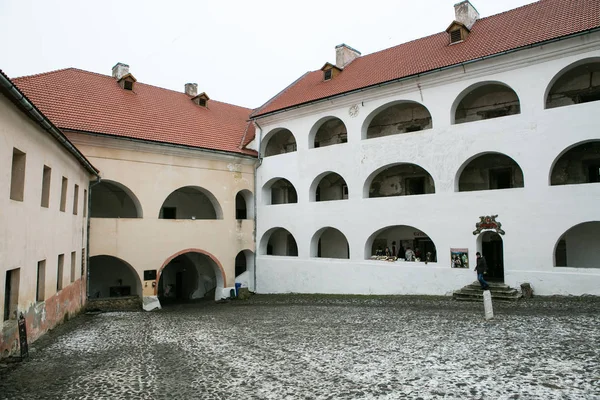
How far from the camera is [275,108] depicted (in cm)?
2173

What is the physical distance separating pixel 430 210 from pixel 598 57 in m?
7.15

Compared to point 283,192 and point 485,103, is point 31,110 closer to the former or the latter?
point 485,103

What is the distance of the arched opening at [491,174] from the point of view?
16750 millimetres

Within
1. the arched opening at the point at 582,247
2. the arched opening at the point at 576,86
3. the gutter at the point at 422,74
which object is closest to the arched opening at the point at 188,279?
the gutter at the point at 422,74

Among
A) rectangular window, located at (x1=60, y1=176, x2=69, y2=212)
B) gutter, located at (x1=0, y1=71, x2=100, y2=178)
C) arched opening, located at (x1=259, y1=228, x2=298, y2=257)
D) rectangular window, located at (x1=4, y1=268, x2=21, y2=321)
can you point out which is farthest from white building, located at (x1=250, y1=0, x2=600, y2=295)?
rectangular window, located at (x1=4, y1=268, x2=21, y2=321)

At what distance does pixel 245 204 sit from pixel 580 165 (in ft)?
52.1

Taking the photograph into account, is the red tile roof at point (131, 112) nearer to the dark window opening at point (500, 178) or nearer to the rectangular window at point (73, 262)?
the rectangular window at point (73, 262)

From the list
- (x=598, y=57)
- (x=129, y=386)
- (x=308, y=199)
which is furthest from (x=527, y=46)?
(x=129, y=386)

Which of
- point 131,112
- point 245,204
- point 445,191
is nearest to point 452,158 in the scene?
point 445,191

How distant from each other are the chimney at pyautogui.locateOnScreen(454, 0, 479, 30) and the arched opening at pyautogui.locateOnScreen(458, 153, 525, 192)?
6087 millimetres

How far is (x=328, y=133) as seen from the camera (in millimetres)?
21891

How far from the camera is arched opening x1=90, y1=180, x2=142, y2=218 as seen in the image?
20.4m

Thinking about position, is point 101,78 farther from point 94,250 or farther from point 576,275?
point 576,275

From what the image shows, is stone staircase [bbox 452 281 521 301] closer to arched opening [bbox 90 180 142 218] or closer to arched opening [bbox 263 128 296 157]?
arched opening [bbox 263 128 296 157]
